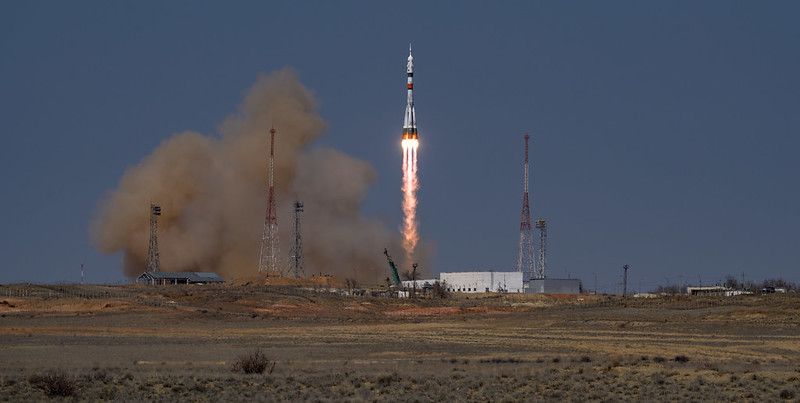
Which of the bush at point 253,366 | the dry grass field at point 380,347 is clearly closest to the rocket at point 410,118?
the dry grass field at point 380,347

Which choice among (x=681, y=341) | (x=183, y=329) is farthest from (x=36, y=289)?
(x=681, y=341)

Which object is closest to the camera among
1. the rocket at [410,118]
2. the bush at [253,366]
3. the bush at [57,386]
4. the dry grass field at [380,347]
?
the bush at [57,386]

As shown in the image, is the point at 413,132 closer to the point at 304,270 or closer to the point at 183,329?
the point at 304,270

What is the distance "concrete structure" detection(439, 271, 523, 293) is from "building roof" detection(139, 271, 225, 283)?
25.4 meters

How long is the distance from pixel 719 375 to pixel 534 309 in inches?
2698

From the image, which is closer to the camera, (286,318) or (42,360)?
(42,360)

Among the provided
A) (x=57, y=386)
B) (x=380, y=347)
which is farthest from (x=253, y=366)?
(x=380, y=347)

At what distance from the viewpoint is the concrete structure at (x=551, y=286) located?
147m

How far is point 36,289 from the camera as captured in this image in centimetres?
11200

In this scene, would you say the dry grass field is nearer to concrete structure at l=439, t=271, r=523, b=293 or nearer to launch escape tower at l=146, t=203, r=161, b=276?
launch escape tower at l=146, t=203, r=161, b=276

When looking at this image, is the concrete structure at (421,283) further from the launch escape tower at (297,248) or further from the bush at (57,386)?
the bush at (57,386)

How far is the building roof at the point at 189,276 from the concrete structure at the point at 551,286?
3271 centimetres

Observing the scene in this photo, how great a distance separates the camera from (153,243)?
13950cm

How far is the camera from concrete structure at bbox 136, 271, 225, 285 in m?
137
